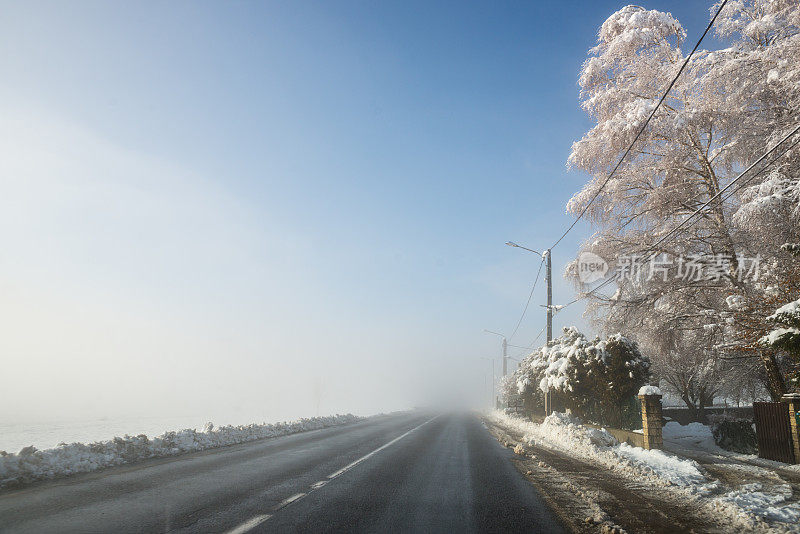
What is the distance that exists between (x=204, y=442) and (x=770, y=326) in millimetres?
15774

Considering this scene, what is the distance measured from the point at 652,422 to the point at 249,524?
10969mm

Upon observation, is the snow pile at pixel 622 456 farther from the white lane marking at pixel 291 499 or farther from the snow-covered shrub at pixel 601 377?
the white lane marking at pixel 291 499

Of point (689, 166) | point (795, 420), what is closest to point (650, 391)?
A: point (795, 420)

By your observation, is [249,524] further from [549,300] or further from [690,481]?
[549,300]

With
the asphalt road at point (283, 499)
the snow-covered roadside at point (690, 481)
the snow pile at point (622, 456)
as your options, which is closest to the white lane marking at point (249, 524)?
the asphalt road at point (283, 499)

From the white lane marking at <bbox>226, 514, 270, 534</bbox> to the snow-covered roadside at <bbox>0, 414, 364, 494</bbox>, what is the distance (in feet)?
16.0

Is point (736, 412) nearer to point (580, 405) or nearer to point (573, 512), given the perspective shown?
point (580, 405)

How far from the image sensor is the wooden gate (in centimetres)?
1121

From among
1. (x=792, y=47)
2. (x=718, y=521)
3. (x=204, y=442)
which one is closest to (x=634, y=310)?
(x=792, y=47)

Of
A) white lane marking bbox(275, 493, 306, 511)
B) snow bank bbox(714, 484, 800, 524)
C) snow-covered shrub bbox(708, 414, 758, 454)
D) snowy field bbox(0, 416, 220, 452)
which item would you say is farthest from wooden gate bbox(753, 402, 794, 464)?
snowy field bbox(0, 416, 220, 452)

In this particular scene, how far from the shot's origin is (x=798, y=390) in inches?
445

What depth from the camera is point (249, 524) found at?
15.3ft

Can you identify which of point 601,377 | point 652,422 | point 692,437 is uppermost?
point 601,377

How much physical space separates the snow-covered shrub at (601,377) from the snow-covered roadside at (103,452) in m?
13.3
